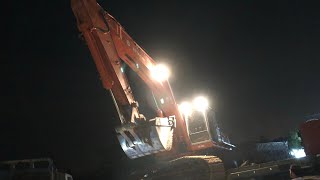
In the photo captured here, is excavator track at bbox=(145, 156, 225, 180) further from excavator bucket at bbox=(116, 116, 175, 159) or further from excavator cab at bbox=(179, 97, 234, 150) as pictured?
excavator cab at bbox=(179, 97, 234, 150)

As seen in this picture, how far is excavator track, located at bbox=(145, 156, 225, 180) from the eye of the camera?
11.9 m

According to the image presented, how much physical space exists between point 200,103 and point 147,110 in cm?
222

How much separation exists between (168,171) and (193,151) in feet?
6.30

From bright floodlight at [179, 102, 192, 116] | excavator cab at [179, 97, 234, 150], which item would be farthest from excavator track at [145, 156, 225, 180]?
bright floodlight at [179, 102, 192, 116]

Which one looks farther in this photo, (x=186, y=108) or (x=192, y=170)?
(x=186, y=108)

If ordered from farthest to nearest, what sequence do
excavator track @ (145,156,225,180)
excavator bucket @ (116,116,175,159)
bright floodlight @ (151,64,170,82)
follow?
bright floodlight @ (151,64,170,82)
excavator bucket @ (116,116,175,159)
excavator track @ (145,156,225,180)

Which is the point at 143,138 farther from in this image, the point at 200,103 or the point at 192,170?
the point at 200,103

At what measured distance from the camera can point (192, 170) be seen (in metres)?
12.3

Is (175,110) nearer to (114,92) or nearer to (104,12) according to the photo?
(114,92)

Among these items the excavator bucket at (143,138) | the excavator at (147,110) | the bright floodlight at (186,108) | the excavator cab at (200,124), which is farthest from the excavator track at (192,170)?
the bright floodlight at (186,108)

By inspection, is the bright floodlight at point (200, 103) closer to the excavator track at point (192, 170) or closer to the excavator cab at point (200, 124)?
the excavator cab at point (200, 124)

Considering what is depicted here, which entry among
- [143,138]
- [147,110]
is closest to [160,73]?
[147,110]

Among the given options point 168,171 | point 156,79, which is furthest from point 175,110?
point 168,171

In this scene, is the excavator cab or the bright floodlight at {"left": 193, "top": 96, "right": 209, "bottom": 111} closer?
the excavator cab
